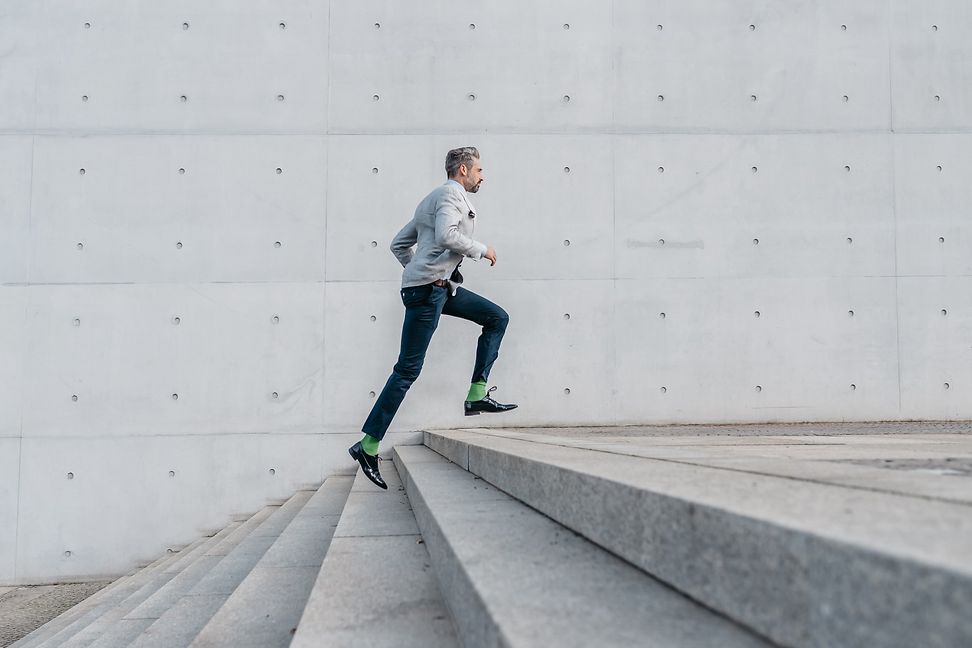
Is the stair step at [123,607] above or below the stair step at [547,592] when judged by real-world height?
below

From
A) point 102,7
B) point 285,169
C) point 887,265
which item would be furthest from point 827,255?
point 102,7

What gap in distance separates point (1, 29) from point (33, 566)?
385 cm

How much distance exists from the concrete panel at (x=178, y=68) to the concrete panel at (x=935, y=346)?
4.47 meters

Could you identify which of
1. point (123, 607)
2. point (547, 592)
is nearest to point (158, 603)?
point (123, 607)

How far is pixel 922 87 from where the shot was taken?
5.24 meters

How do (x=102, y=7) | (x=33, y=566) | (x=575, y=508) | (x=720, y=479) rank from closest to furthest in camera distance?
(x=720, y=479) < (x=575, y=508) < (x=33, y=566) < (x=102, y=7)

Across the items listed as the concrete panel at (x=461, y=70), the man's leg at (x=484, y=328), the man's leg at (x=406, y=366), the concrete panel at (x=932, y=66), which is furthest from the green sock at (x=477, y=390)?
the concrete panel at (x=932, y=66)

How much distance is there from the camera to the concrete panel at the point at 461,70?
17.1 ft

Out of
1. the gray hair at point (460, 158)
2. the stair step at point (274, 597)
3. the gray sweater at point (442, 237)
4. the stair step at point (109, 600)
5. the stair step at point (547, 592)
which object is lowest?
the stair step at point (109, 600)

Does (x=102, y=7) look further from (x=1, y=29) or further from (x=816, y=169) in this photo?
(x=816, y=169)

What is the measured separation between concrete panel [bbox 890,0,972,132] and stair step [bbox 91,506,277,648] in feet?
17.5

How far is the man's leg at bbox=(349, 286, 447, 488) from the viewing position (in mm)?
3057

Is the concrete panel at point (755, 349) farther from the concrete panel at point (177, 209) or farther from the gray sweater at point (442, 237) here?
the concrete panel at point (177, 209)

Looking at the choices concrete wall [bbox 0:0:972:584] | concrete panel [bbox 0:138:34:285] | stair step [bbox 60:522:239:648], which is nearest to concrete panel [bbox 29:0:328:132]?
concrete wall [bbox 0:0:972:584]
